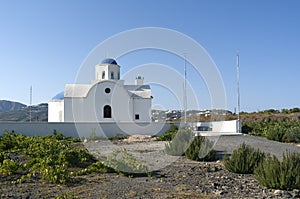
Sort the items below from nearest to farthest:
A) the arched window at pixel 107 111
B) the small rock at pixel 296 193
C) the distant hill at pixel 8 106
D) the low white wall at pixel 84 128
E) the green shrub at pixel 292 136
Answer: the small rock at pixel 296 193
the green shrub at pixel 292 136
the low white wall at pixel 84 128
the arched window at pixel 107 111
the distant hill at pixel 8 106

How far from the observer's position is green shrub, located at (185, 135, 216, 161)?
12.6 m

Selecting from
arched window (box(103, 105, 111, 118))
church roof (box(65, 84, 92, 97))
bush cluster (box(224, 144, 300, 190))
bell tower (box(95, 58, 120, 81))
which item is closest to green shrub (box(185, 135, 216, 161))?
bush cluster (box(224, 144, 300, 190))

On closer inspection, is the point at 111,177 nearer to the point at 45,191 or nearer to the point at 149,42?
the point at 45,191

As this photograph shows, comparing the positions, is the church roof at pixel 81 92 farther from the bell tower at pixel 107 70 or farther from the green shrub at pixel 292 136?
the green shrub at pixel 292 136

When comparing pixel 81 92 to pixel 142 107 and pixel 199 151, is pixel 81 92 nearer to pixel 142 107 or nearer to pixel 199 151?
pixel 142 107

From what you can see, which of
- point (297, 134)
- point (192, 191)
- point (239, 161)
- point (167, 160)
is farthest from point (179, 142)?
point (297, 134)

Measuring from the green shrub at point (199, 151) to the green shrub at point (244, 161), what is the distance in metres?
1.90

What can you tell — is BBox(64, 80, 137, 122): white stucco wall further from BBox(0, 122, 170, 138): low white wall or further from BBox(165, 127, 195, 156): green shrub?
BBox(165, 127, 195, 156): green shrub

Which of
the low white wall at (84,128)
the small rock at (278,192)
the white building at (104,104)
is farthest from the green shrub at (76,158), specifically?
the white building at (104,104)

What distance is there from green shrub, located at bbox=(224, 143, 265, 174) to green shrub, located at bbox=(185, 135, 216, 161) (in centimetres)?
190

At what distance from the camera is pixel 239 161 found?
402 inches

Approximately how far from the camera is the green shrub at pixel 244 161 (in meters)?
10.1

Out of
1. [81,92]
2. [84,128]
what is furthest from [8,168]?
[81,92]

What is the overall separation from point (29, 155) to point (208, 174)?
Result: 596 centimetres
